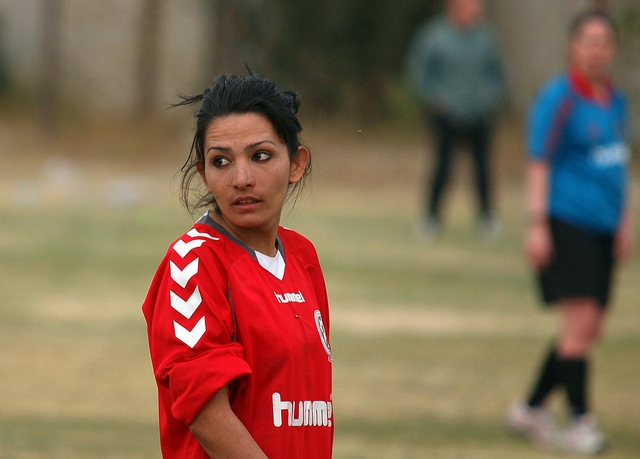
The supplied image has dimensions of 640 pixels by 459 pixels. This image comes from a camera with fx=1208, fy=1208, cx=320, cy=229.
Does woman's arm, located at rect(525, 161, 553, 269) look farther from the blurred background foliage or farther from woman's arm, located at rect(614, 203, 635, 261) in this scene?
the blurred background foliage

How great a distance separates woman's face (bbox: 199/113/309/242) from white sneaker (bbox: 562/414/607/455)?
340 centimetres

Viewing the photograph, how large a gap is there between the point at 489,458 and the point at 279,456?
309cm

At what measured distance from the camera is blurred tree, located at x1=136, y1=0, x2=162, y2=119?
21.3 m

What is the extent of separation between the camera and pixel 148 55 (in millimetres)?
21406

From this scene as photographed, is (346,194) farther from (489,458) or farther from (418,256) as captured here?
(489,458)

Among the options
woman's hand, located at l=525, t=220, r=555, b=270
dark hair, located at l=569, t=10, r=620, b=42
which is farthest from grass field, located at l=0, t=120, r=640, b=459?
dark hair, located at l=569, t=10, r=620, b=42

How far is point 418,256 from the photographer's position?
11375 millimetres

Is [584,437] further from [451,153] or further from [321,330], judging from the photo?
[451,153]

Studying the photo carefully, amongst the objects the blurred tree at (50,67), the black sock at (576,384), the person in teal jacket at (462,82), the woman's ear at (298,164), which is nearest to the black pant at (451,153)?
the person in teal jacket at (462,82)

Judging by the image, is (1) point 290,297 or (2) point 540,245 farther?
(2) point 540,245

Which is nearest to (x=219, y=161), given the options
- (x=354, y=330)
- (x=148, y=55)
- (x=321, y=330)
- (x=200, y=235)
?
(x=200, y=235)

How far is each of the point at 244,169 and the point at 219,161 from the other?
0.07 metres

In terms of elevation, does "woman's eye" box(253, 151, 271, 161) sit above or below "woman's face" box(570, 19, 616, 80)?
below

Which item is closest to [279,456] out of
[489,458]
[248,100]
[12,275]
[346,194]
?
[248,100]
